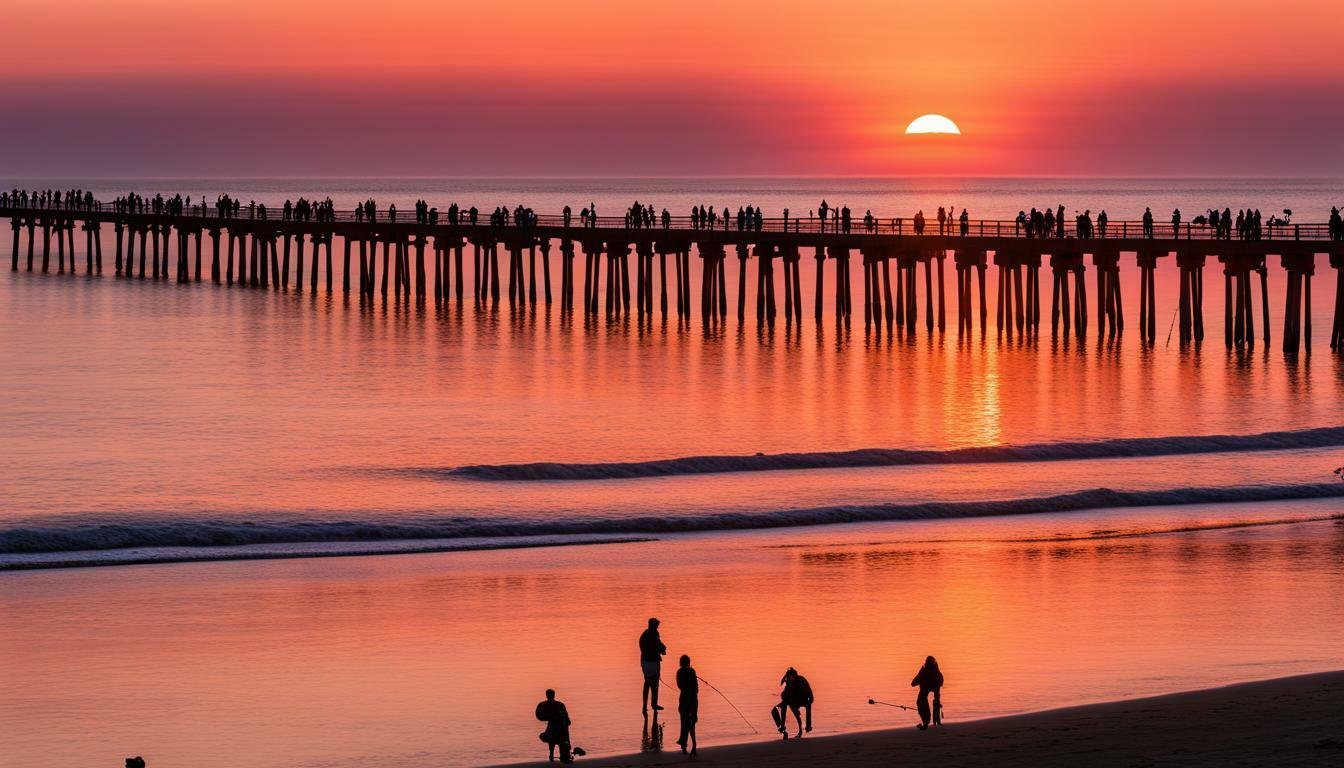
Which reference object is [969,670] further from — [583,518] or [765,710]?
[583,518]

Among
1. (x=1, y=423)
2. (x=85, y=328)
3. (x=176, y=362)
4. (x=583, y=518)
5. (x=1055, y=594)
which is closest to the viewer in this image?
(x=1055, y=594)

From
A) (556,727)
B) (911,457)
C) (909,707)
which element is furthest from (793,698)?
(911,457)

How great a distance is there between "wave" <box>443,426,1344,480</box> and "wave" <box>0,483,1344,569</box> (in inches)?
197

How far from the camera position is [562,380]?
45.6 meters

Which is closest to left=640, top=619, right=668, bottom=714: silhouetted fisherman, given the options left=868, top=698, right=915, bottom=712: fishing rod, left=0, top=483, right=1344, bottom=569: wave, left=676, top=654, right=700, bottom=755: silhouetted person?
left=676, top=654, right=700, bottom=755: silhouetted person

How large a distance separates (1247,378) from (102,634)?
109 feet

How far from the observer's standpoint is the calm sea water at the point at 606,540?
16047mm

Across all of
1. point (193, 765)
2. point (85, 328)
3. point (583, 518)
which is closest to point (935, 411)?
point (583, 518)

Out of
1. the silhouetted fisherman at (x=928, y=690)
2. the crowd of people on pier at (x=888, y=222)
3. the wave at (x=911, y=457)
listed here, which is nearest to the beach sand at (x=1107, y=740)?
the silhouetted fisherman at (x=928, y=690)

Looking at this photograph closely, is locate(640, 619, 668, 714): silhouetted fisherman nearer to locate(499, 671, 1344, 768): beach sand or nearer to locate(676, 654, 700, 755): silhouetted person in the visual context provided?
locate(499, 671, 1344, 768): beach sand

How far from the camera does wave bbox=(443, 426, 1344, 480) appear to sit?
31.8 meters

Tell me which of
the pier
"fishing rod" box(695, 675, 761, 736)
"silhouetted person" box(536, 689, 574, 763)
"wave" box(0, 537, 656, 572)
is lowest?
"fishing rod" box(695, 675, 761, 736)

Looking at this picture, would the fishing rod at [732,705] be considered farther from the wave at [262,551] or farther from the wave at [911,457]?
the wave at [911,457]

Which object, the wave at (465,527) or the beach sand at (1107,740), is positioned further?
the wave at (465,527)
